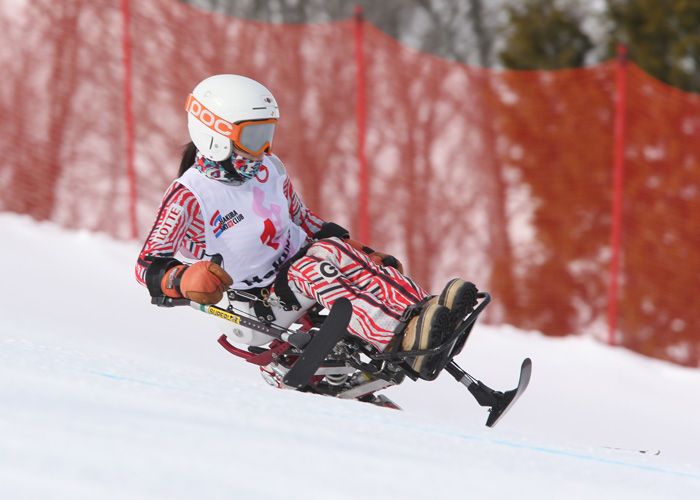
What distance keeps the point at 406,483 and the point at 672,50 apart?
1073 cm

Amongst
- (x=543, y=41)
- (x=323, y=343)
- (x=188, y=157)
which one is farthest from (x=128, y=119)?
(x=543, y=41)

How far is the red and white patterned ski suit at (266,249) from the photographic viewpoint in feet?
12.1

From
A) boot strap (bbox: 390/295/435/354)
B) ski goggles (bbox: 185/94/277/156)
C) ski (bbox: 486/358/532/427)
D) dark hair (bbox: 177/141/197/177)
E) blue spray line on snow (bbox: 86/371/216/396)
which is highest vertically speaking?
ski goggles (bbox: 185/94/277/156)

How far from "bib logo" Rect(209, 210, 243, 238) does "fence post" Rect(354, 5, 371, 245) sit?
10.9ft

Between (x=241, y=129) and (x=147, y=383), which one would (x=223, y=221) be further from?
(x=147, y=383)

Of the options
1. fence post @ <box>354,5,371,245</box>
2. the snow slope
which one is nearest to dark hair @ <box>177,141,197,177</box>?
the snow slope

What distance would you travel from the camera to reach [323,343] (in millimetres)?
3574

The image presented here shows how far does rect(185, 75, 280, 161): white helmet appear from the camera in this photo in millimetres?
3818

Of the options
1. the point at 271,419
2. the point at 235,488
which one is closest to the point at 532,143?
the point at 271,419

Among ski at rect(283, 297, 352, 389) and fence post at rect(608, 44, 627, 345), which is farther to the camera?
fence post at rect(608, 44, 627, 345)

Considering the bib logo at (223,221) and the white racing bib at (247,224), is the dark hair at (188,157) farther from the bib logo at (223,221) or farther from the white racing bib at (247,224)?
the bib logo at (223,221)

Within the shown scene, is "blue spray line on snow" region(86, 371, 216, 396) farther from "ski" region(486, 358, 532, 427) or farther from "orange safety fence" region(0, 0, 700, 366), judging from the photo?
"orange safety fence" region(0, 0, 700, 366)

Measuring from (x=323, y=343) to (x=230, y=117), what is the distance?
96cm

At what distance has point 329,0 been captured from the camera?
59.6 feet
